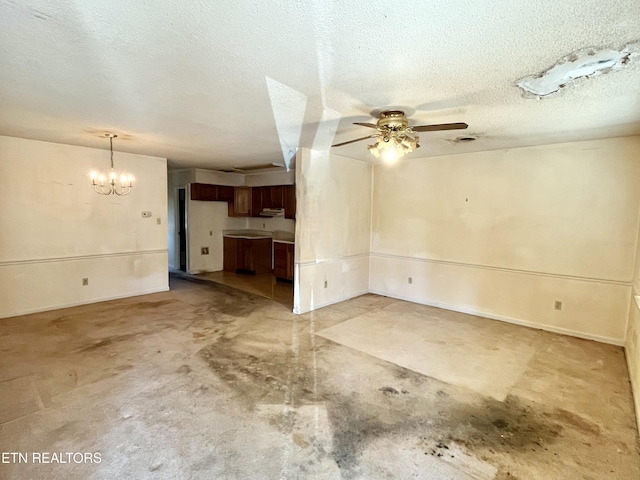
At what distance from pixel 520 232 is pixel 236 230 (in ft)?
20.7

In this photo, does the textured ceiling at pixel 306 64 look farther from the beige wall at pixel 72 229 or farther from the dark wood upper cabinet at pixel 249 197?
the dark wood upper cabinet at pixel 249 197

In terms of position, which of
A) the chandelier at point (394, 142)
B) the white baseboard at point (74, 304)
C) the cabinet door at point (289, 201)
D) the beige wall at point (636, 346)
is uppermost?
the chandelier at point (394, 142)

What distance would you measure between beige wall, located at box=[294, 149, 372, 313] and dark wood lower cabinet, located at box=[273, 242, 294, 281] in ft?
4.89

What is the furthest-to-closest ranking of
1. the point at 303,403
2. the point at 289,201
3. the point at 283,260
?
the point at 289,201 → the point at 283,260 → the point at 303,403

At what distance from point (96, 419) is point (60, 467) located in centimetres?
42

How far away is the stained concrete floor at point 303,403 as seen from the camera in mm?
1876

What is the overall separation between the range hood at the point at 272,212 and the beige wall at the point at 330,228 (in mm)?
2576

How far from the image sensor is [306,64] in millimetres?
1902

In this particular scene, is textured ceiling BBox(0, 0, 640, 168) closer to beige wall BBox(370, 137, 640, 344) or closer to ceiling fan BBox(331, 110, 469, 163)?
ceiling fan BBox(331, 110, 469, 163)

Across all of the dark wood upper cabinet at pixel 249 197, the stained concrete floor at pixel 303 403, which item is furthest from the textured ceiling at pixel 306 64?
the dark wood upper cabinet at pixel 249 197

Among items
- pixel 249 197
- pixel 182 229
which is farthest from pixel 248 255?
pixel 182 229

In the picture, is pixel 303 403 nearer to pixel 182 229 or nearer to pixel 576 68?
pixel 576 68

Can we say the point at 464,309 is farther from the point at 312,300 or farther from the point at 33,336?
the point at 33,336

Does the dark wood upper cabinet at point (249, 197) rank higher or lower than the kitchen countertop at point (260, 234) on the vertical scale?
higher
